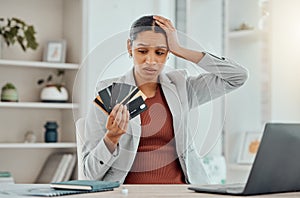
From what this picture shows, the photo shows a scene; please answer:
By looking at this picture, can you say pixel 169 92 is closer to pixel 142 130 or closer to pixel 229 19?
pixel 142 130

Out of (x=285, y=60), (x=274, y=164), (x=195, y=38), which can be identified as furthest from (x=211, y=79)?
(x=195, y=38)

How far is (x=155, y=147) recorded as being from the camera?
199 cm

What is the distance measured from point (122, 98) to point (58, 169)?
2.33 meters

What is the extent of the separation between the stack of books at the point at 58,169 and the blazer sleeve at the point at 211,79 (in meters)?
2.09

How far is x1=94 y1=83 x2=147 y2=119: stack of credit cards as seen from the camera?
1.83m

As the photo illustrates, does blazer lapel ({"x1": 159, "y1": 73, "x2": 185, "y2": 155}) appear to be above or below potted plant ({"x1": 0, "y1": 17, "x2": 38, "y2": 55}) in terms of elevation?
below

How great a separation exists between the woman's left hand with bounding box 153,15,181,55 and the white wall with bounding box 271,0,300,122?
192cm

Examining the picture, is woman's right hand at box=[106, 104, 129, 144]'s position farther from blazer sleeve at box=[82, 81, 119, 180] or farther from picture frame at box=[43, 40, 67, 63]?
picture frame at box=[43, 40, 67, 63]

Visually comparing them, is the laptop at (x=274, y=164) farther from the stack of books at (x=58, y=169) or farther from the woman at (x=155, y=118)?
the stack of books at (x=58, y=169)

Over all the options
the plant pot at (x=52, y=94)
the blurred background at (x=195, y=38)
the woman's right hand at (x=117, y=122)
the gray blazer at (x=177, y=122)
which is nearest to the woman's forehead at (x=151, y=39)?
the gray blazer at (x=177, y=122)

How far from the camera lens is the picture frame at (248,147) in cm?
400

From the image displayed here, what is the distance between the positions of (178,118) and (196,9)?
2433mm

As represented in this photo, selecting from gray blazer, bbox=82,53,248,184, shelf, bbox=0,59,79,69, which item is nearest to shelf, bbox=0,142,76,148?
shelf, bbox=0,59,79,69

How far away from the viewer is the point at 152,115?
198 centimetres
